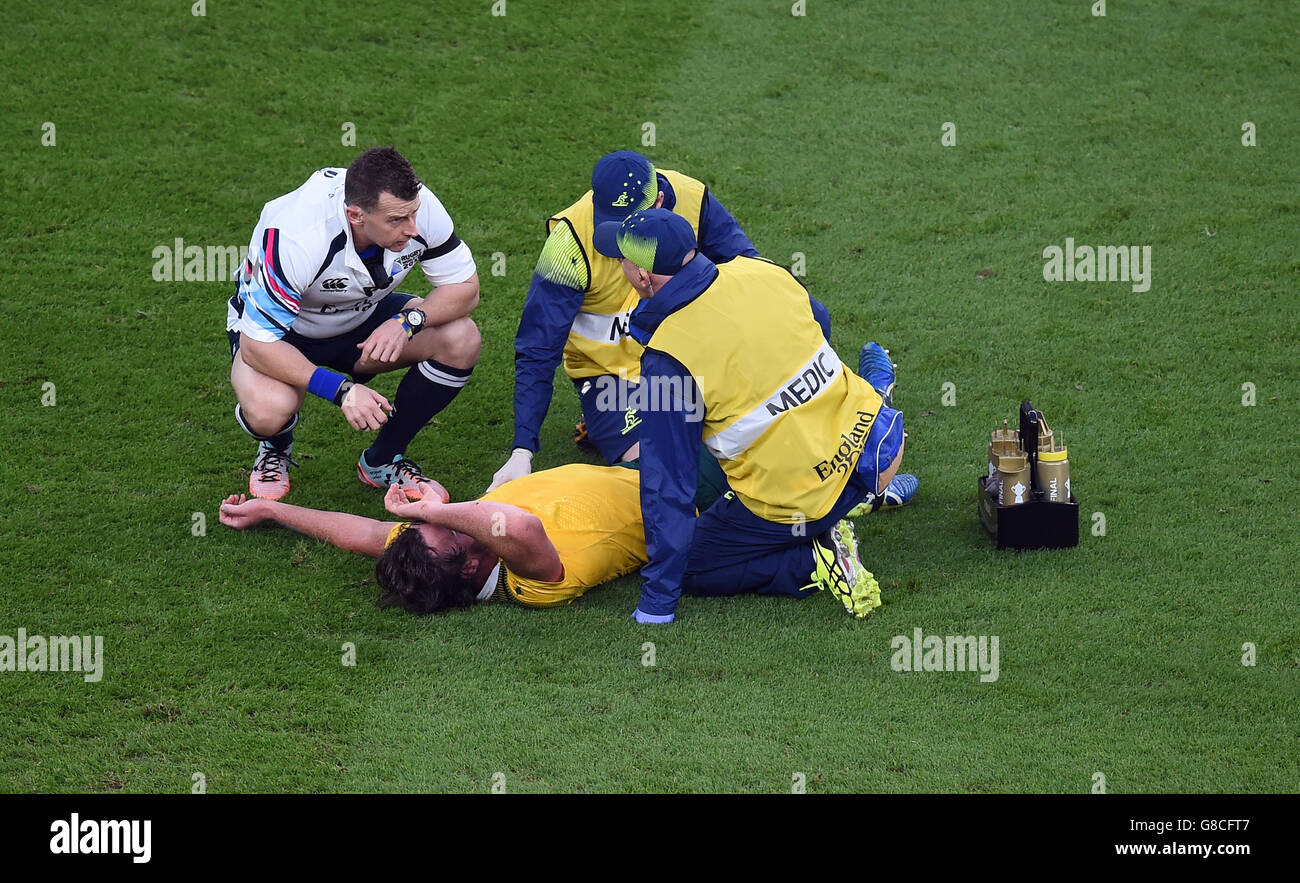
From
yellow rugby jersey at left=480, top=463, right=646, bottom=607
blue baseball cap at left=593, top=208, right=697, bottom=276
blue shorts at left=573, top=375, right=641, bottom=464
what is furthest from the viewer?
blue shorts at left=573, top=375, right=641, bottom=464

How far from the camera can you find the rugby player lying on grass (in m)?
4.25

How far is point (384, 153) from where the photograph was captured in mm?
4477

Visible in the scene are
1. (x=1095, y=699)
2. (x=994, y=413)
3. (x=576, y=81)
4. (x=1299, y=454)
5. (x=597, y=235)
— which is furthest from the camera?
(x=576, y=81)

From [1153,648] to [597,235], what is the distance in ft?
7.77

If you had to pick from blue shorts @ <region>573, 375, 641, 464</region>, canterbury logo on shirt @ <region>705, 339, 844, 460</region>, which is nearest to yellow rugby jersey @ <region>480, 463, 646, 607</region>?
canterbury logo on shirt @ <region>705, 339, 844, 460</region>

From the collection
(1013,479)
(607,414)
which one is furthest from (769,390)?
(607,414)

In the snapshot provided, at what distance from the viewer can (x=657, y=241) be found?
13.3 ft

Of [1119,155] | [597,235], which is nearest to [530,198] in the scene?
[597,235]

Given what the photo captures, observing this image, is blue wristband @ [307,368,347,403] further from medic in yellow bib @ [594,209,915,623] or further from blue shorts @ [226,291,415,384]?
medic in yellow bib @ [594,209,915,623]

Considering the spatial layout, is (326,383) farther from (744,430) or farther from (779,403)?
(779,403)

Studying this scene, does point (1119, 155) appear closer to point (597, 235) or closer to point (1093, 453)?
point (1093, 453)

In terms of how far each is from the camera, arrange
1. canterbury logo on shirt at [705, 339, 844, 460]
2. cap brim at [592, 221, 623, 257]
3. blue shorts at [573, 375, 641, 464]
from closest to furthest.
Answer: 1. canterbury logo on shirt at [705, 339, 844, 460]
2. cap brim at [592, 221, 623, 257]
3. blue shorts at [573, 375, 641, 464]

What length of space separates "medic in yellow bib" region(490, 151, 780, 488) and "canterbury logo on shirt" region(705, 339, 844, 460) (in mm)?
764

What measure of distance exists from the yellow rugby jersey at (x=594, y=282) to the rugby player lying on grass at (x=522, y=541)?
2.34 feet
